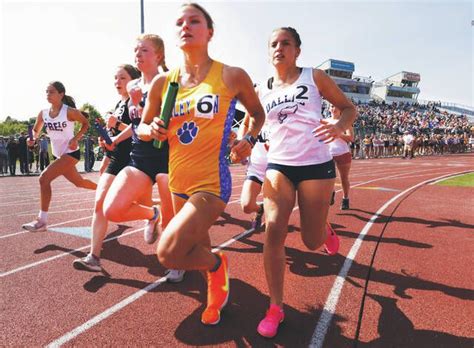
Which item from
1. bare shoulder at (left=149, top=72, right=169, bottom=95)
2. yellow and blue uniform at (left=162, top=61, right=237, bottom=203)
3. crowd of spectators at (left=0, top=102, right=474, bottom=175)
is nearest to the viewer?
yellow and blue uniform at (left=162, top=61, right=237, bottom=203)

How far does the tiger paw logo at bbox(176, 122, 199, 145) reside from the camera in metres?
2.38

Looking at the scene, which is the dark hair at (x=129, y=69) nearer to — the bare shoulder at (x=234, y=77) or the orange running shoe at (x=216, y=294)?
the bare shoulder at (x=234, y=77)

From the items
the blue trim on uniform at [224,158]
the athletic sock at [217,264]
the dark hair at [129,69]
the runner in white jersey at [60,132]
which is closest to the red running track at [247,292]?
the athletic sock at [217,264]

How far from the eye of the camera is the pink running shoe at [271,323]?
2402 millimetres

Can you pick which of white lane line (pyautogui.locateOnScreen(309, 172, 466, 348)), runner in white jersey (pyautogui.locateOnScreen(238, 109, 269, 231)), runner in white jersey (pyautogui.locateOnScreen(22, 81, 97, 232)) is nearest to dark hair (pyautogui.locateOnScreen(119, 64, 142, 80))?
runner in white jersey (pyautogui.locateOnScreen(22, 81, 97, 232))

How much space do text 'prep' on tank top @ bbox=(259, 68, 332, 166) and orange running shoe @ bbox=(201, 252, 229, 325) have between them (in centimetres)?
107

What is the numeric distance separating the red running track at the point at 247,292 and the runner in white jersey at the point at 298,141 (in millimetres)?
619

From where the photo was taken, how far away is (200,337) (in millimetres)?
2432

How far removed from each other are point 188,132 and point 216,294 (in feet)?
4.32

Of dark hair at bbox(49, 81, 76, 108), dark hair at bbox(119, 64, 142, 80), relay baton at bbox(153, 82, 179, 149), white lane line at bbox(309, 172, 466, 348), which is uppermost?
dark hair at bbox(119, 64, 142, 80)

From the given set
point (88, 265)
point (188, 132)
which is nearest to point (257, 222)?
point (88, 265)

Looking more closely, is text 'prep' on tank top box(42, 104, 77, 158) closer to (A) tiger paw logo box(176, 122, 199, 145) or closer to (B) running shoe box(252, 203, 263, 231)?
(B) running shoe box(252, 203, 263, 231)

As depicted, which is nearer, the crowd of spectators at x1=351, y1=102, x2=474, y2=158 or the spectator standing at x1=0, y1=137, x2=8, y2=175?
the spectator standing at x1=0, y1=137, x2=8, y2=175

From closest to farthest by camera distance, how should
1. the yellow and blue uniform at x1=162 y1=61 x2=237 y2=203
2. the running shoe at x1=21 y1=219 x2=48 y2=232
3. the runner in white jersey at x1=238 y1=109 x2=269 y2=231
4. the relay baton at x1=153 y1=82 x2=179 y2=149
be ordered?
1. the relay baton at x1=153 y1=82 x2=179 y2=149
2. the yellow and blue uniform at x1=162 y1=61 x2=237 y2=203
3. the runner in white jersey at x1=238 y1=109 x2=269 y2=231
4. the running shoe at x1=21 y1=219 x2=48 y2=232
